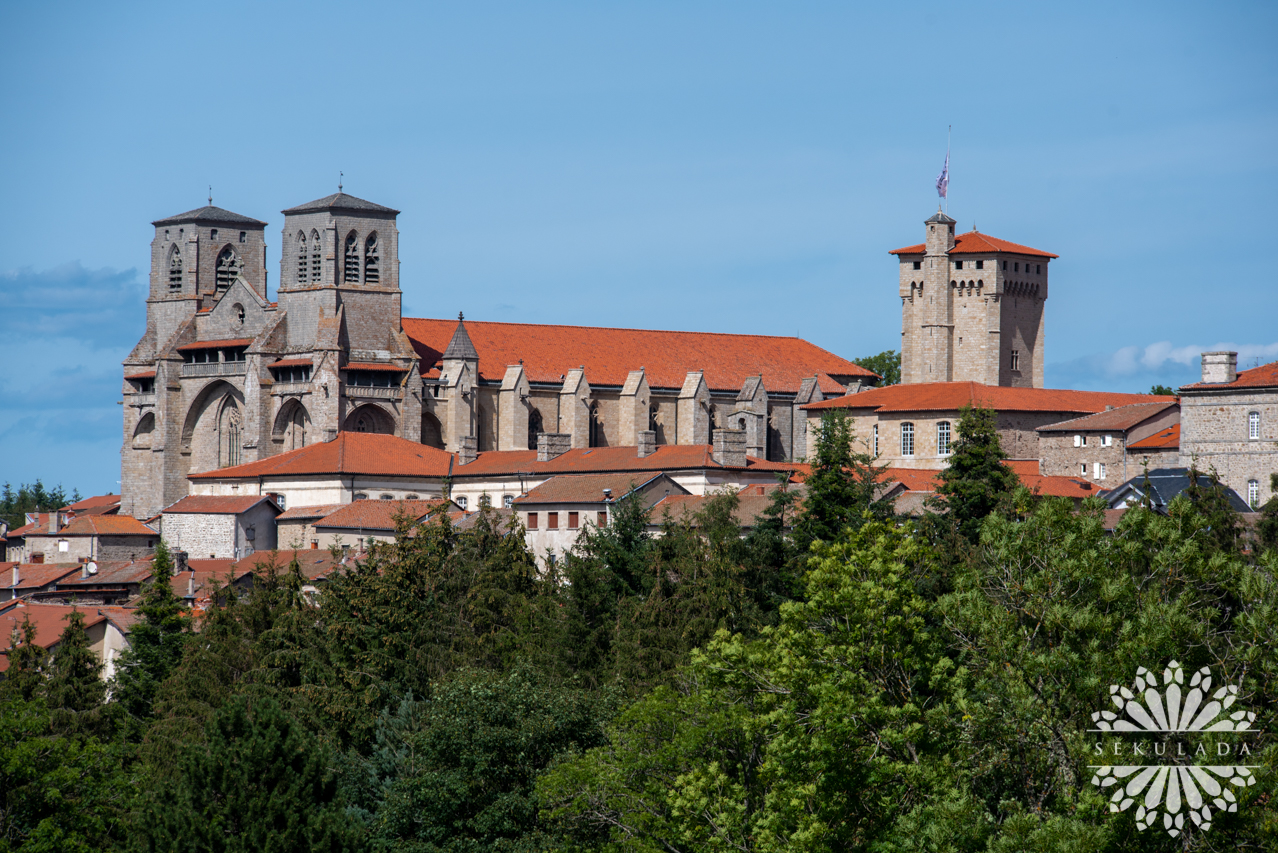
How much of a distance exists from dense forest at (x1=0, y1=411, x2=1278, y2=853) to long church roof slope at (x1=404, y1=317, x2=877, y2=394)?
3601 cm

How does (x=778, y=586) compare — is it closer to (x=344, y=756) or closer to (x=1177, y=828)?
(x=344, y=756)

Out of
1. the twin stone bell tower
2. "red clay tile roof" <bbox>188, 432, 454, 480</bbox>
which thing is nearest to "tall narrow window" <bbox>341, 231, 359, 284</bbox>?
the twin stone bell tower

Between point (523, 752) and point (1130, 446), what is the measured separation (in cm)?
3924

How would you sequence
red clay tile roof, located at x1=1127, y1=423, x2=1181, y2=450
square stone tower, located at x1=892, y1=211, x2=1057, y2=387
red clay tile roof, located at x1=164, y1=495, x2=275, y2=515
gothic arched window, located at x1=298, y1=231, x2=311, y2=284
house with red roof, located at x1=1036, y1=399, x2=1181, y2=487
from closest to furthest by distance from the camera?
red clay tile roof, located at x1=1127, y1=423, x2=1181, y2=450 → house with red roof, located at x1=1036, y1=399, x2=1181, y2=487 → red clay tile roof, located at x1=164, y1=495, x2=275, y2=515 → gothic arched window, located at x1=298, y1=231, x2=311, y2=284 → square stone tower, located at x1=892, y1=211, x2=1057, y2=387

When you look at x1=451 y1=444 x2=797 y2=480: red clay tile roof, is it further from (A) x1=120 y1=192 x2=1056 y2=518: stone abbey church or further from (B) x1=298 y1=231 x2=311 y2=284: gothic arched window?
(B) x1=298 y1=231 x2=311 y2=284: gothic arched window

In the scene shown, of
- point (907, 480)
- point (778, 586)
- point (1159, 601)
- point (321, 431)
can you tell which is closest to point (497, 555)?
point (778, 586)

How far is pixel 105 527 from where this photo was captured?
274 ft

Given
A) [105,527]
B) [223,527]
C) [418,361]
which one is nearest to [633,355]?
[418,361]

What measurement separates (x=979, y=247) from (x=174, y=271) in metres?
43.3

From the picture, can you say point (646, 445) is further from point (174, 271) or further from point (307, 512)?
point (174, 271)

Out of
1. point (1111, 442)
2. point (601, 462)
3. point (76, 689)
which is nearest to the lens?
point (76, 689)

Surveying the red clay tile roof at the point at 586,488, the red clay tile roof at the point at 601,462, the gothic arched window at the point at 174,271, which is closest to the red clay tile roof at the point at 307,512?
the red clay tile roof at the point at 601,462

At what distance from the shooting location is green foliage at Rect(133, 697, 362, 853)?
1294 inches

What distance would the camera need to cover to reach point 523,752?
34.8 m
